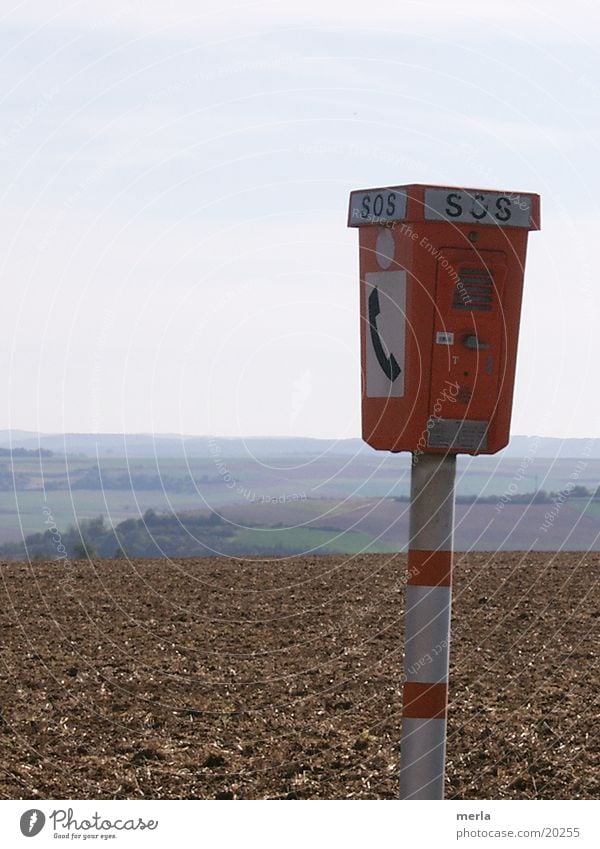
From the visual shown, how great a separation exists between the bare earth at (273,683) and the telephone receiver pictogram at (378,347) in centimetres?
276

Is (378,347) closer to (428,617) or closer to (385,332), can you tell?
(385,332)

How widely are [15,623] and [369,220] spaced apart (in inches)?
280

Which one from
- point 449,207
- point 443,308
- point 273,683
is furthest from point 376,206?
point 273,683

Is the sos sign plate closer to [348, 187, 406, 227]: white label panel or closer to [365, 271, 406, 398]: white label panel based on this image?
[348, 187, 406, 227]: white label panel

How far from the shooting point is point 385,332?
6.15 m

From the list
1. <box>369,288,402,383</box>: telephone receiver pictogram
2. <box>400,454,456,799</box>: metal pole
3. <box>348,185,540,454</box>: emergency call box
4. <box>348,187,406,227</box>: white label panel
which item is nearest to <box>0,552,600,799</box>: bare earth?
<box>400,454,456,799</box>: metal pole

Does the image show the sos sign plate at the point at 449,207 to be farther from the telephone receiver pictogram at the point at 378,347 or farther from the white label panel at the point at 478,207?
the telephone receiver pictogram at the point at 378,347

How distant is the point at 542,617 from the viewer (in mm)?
12648

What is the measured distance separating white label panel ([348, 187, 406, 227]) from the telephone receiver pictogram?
30 centimetres

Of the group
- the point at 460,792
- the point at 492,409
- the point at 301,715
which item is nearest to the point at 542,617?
the point at 301,715

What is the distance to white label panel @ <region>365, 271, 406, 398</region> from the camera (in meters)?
6.07

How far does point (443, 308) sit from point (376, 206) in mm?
518

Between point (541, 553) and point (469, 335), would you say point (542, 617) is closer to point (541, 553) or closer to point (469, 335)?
point (541, 553)

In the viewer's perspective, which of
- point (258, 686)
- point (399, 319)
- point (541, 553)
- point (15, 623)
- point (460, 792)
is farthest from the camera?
point (541, 553)
